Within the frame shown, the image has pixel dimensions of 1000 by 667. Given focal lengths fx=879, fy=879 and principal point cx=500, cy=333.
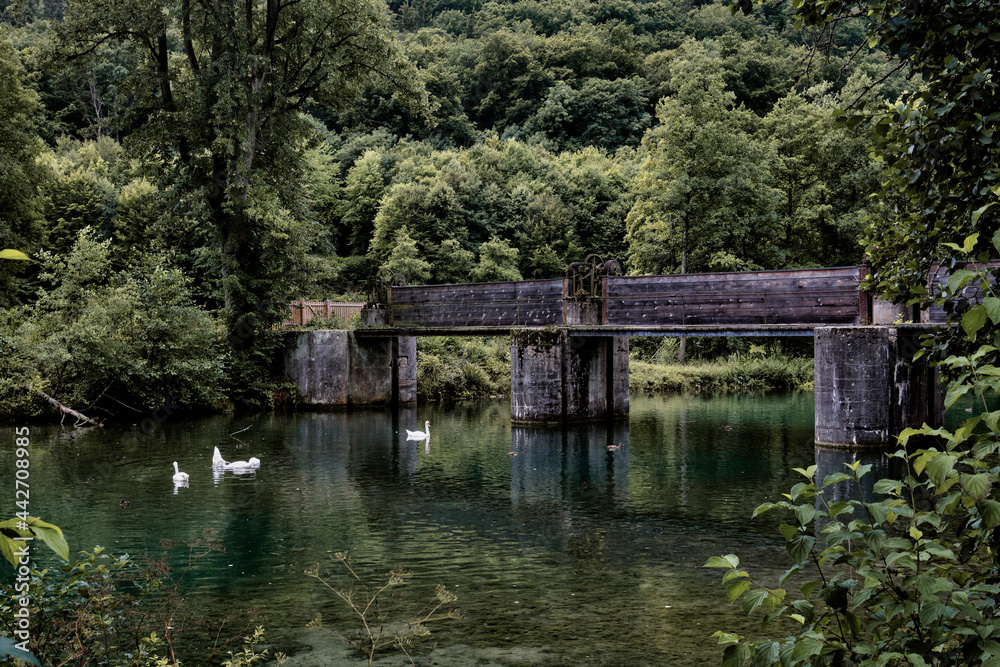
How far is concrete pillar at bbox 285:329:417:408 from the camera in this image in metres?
31.2

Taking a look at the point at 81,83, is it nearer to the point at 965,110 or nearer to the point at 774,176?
the point at 774,176

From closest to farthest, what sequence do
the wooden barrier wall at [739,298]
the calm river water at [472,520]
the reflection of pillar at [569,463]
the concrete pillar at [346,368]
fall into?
the calm river water at [472,520] → the reflection of pillar at [569,463] → the wooden barrier wall at [739,298] → the concrete pillar at [346,368]

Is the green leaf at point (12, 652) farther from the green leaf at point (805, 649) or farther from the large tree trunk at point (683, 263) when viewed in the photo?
the large tree trunk at point (683, 263)

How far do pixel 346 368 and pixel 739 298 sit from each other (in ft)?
48.2

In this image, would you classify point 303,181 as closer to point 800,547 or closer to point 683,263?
point 683,263

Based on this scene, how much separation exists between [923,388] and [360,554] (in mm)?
13777

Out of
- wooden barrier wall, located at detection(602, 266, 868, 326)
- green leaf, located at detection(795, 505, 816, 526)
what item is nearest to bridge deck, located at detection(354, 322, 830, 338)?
wooden barrier wall, located at detection(602, 266, 868, 326)

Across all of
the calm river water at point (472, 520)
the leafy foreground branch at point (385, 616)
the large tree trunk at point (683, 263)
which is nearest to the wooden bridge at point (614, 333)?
the calm river water at point (472, 520)

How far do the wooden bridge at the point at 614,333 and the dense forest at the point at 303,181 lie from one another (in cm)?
235

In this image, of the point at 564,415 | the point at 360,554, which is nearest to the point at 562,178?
the point at 564,415

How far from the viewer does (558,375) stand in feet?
82.0

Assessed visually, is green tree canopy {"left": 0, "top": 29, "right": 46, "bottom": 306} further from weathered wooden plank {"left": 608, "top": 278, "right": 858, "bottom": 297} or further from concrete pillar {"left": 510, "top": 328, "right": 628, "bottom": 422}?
weathered wooden plank {"left": 608, "top": 278, "right": 858, "bottom": 297}

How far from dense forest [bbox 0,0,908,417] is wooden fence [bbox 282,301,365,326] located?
6.09 ft

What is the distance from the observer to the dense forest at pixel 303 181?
1065 inches
